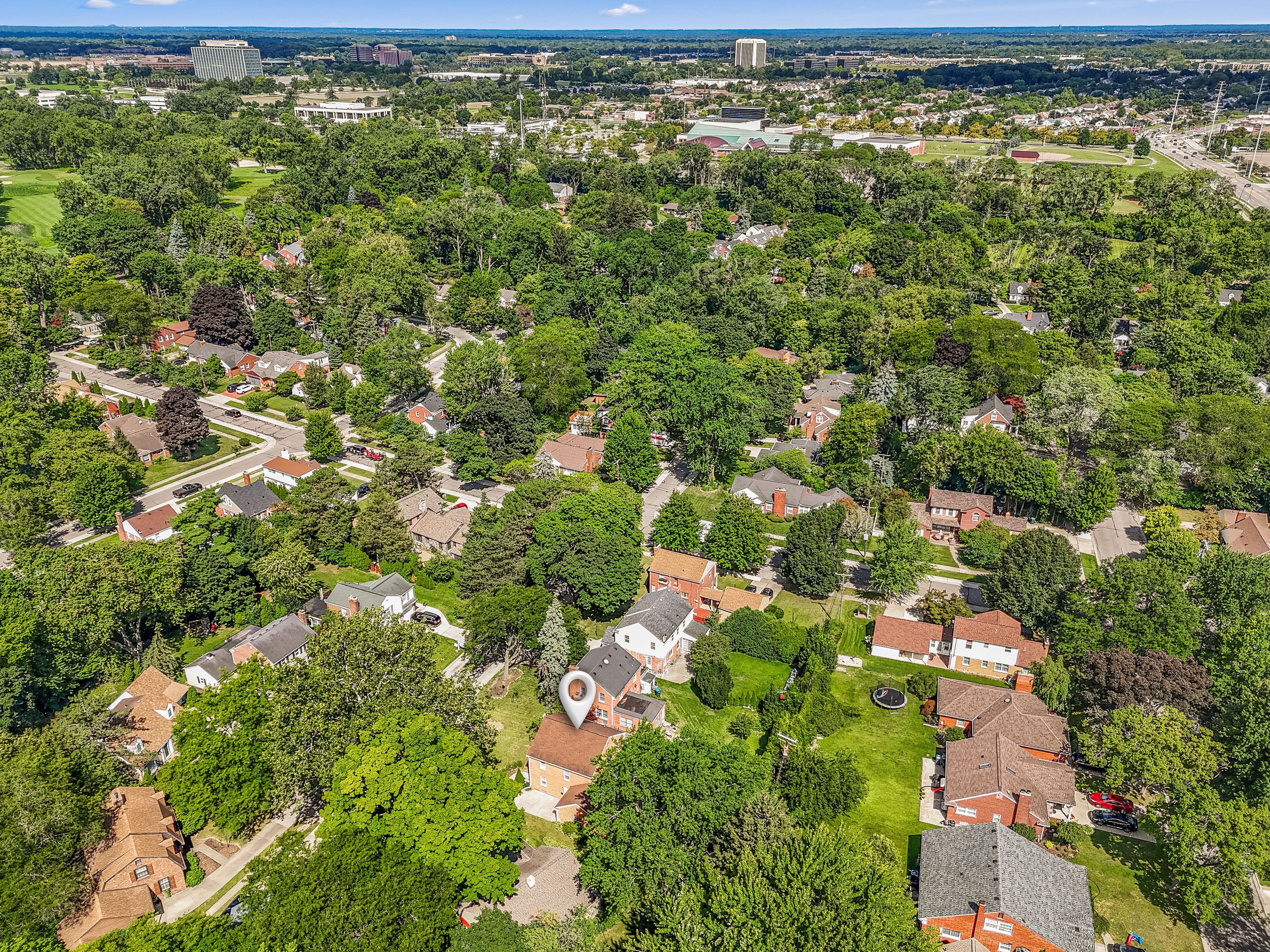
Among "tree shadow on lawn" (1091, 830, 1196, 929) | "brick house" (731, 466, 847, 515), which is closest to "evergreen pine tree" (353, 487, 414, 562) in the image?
"brick house" (731, 466, 847, 515)

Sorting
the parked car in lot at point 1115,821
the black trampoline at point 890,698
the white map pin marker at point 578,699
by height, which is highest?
the white map pin marker at point 578,699

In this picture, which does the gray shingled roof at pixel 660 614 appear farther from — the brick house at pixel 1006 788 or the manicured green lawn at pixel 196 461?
the manicured green lawn at pixel 196 461

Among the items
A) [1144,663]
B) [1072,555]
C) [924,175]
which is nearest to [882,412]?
[1072,555]

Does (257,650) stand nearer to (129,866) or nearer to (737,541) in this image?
(129,866)

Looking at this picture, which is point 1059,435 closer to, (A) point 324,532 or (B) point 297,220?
(A) point 324,532

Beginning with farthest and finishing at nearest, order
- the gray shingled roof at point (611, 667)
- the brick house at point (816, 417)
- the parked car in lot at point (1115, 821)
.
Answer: the brick house at point (816, 417), the gray shingled roof at point (611, 667), the parked car in lot at point (1115, 821)

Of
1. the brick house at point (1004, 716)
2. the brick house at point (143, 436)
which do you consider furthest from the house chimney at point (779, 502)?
the brick house at point (143, 436)

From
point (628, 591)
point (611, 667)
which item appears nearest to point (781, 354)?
point (628, 591)

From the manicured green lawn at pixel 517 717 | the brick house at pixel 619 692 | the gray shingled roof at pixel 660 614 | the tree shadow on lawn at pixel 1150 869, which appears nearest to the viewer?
the tree shadow on lawn at pixel 1150 869

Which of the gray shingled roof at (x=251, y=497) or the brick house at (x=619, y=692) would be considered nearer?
the brick house at (x=619, y=692)
